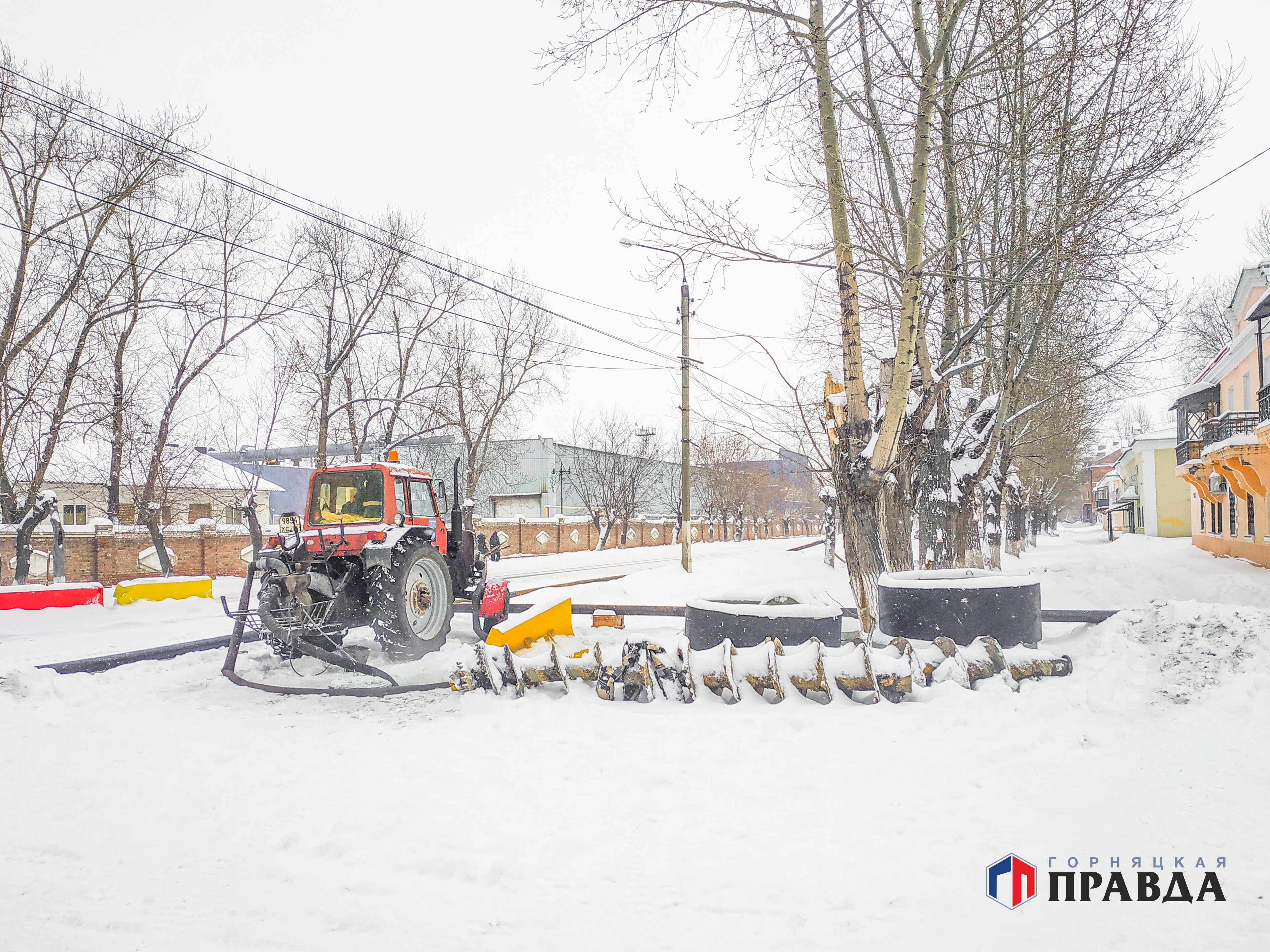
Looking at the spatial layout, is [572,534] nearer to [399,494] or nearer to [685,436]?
[685,436]

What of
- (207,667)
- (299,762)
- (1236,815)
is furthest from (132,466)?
(1236,815)

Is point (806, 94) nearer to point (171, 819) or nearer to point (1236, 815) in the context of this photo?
point (1236, 815)

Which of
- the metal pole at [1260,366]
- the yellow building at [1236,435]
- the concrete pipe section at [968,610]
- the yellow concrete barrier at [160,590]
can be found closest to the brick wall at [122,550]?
the yellow concrete barrier at [160,590]

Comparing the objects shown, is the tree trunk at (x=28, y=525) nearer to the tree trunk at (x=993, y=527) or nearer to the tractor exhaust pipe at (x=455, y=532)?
the tractor exhaust pipe at (x=455, y=532)

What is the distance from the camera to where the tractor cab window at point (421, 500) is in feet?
28.2

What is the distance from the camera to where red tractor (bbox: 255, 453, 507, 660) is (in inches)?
278

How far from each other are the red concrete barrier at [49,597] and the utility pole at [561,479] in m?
36.9

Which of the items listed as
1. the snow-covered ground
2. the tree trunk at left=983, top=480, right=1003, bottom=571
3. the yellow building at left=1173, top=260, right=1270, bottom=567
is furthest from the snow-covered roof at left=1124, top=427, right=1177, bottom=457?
the snow-covered ground

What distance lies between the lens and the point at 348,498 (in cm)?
832

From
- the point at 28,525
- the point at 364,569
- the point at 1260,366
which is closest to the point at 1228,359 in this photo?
the point at 1260,366

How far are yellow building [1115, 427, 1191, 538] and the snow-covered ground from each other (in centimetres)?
3964

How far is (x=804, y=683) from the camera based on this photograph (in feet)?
17.5

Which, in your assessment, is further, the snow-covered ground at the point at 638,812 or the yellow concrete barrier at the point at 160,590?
the yellow concrete barrier at the point at 160,590

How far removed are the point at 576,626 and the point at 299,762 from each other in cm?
443
